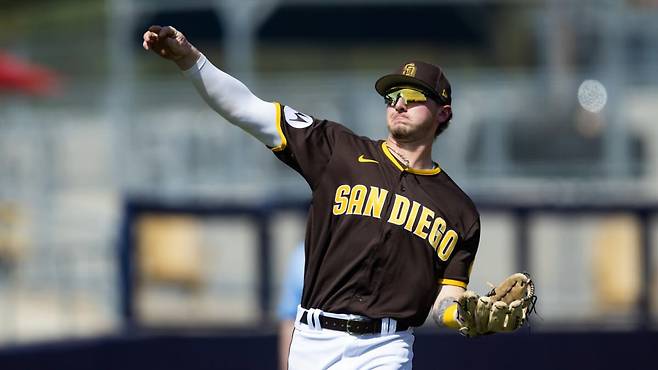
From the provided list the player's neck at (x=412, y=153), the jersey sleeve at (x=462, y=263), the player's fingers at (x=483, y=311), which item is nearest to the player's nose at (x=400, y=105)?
the player's neck at (x=412, y=153)

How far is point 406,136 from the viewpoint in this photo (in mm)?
5180

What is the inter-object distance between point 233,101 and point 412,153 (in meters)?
0.74

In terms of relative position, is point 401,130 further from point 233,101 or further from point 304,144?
point 233,101

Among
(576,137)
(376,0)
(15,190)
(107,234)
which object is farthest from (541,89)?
(15,190)

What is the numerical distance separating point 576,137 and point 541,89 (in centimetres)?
124

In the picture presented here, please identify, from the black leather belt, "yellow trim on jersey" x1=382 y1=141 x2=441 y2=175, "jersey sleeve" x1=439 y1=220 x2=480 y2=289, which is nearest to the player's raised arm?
"yellow trim on jersey" x1=382 y1=141 x2=441 y2=175

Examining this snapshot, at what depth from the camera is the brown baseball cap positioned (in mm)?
5152

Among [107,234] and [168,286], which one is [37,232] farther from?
[168,286]

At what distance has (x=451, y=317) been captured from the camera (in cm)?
502

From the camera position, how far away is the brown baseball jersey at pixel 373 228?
202 inches

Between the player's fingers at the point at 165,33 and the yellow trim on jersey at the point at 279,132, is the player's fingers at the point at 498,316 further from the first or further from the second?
the player's fingers at the point at 165,33

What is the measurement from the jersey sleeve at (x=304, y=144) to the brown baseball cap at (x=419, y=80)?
0.30m

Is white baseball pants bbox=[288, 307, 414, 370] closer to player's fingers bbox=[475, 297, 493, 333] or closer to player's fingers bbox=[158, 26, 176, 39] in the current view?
player's fingers bbox=[475, 297, 493, 333]

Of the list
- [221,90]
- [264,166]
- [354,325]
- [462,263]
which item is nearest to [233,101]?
[221,90]
